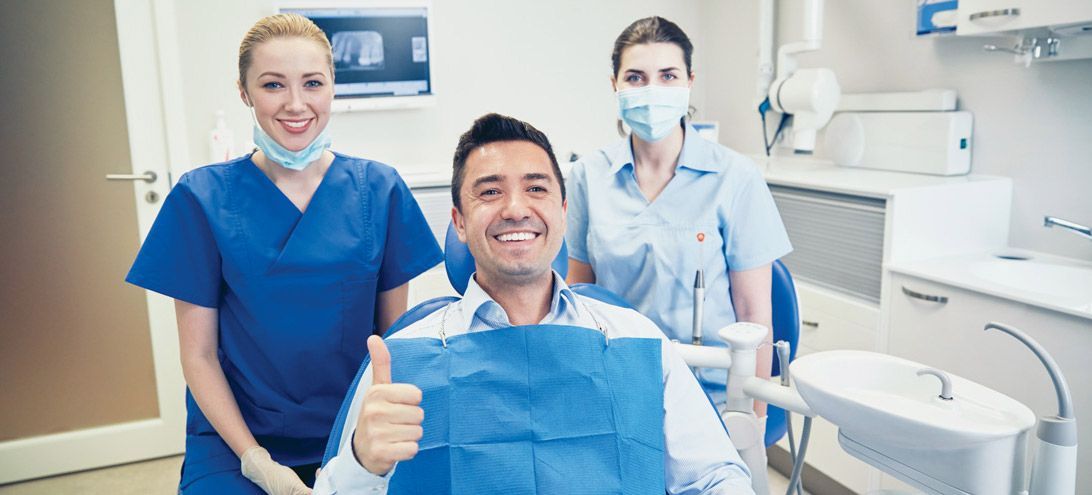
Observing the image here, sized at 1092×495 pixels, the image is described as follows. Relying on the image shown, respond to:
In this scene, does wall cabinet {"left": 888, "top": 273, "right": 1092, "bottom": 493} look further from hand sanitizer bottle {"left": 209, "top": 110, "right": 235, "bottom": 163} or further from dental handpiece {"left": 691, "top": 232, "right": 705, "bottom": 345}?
hand sanitizer bottle {"left": 209, "top": 110, "right": 235, "bottom": 163}

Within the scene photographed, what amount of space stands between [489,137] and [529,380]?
0.42m

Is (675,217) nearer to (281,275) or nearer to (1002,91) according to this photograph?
(281,275)

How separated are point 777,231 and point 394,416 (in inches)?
42.5

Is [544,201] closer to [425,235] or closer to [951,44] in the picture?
[425,235]

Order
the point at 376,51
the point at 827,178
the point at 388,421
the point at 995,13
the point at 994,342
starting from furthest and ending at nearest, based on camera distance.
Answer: the point at 376,51
the point at 827,178
the point at 995,13
the point at 994,342
the point at 388,421

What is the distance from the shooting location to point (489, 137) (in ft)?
4.26

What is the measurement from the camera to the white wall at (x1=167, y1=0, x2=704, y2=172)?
276 centimetres

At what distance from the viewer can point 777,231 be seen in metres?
1.70

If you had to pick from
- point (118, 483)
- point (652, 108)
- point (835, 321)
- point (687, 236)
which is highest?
point (652, 108)

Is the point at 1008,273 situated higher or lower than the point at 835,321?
higher

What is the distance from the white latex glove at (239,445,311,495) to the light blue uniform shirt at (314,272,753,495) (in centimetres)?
29

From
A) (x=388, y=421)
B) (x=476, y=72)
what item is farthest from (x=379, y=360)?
(x=476, y=72)

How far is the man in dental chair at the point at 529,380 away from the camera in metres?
1.13

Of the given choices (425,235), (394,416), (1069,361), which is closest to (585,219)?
(425,235)
